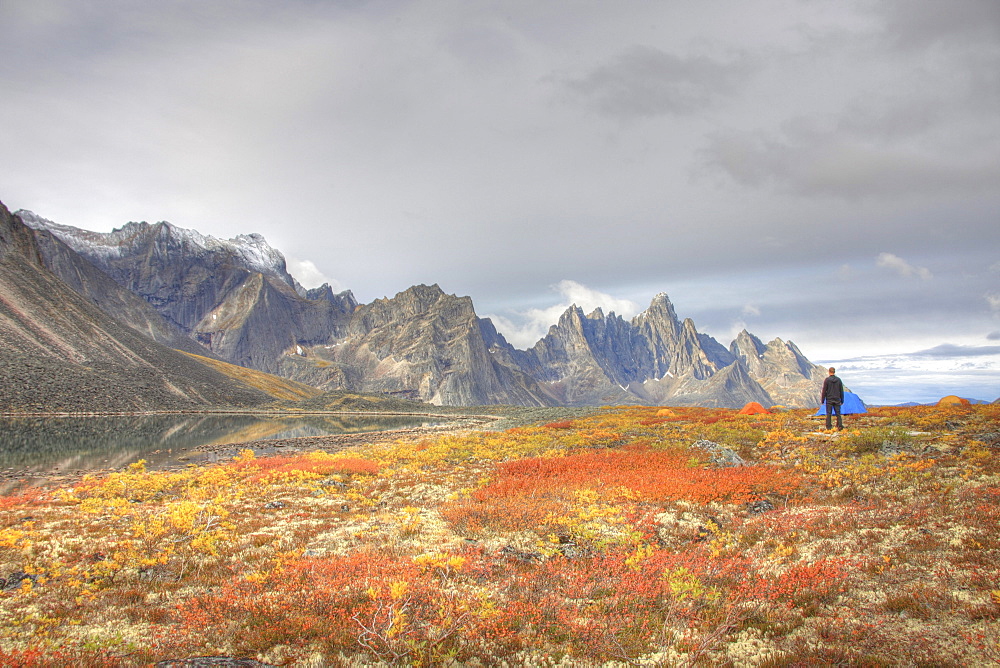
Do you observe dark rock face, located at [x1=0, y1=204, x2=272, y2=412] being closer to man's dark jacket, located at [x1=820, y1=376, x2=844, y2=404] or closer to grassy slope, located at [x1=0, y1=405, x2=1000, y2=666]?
grassy slope, located at [x1=0, y1=405, x2=1000, y2=666]

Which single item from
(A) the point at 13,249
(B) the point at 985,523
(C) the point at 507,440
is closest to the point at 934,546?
(B) the point at 985,523

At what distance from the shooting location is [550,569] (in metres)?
10.7

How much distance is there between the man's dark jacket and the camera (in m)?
25.0

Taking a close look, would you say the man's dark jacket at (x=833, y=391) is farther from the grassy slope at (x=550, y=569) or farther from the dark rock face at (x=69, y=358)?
the dark rock face at (x=69, y=358)

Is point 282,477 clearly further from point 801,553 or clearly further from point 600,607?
point 801,553

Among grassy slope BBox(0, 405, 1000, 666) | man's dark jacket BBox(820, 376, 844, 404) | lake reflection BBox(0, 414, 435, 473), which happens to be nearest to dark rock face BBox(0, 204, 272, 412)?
lake reflection BBox(0, 414, 435, 473)

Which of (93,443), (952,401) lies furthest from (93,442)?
(952,401)

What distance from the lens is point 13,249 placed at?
111 metres

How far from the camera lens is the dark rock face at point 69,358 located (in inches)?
3086

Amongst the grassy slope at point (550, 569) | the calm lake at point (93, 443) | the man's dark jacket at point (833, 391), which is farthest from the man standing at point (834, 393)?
the calm lake at point (93, 443)

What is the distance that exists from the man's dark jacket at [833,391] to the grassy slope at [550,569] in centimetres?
392

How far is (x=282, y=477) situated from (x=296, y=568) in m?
16.3

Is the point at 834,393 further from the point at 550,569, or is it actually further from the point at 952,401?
the point at 952,401

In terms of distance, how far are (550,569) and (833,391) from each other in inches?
900
